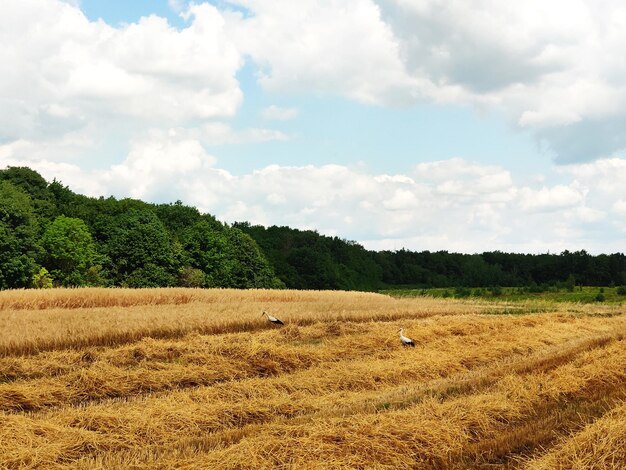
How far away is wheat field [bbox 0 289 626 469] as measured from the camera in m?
7.69

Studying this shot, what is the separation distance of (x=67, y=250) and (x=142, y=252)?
6652 millimetres

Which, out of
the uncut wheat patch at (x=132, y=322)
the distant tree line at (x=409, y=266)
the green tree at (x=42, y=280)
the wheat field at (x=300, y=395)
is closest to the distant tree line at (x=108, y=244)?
the green tree at (x=42, y=280)

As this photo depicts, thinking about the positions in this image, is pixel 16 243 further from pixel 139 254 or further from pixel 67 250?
pixel 139 254

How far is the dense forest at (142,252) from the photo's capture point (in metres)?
46.8

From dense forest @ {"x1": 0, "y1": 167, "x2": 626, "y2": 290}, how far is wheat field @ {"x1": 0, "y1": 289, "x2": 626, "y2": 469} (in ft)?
92.0

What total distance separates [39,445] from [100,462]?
4.17 ft

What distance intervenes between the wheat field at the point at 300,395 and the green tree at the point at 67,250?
97.7 feet

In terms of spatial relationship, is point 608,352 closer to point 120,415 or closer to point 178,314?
point 120,415

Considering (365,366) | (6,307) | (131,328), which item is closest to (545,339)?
(365,366)

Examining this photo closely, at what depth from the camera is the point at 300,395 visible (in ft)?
37.7

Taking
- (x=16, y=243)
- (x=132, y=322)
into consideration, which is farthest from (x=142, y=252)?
(x=132, y=322)

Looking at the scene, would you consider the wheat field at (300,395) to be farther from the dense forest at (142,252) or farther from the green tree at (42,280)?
the dense forest at (142,252)

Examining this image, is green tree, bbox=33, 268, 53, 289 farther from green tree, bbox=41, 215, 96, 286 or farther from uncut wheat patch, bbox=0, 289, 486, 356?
uncut wheat patch, bbox=0, 289, 486, 356

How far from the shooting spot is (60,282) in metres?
50.1
